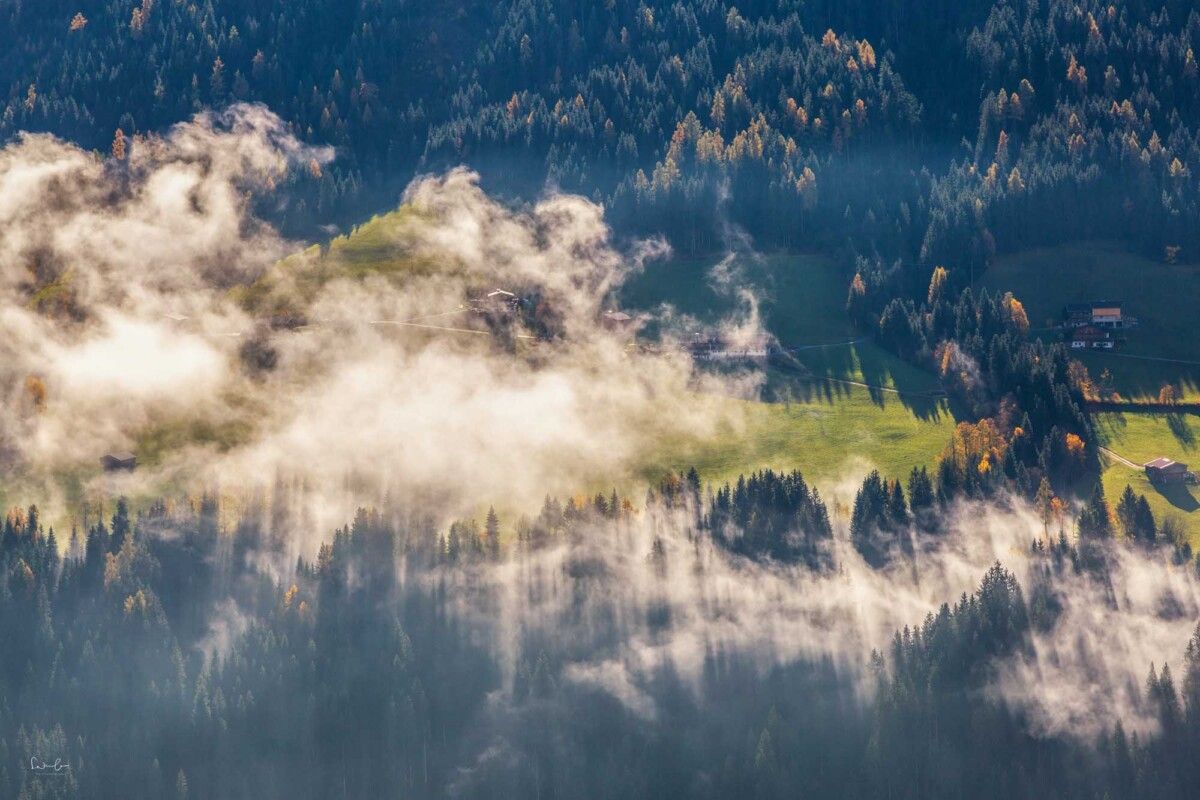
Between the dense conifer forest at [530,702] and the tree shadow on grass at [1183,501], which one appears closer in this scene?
the dense conifer forest at [530,702]

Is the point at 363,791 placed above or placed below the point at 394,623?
below

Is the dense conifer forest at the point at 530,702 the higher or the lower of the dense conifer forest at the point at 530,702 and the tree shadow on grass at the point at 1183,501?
the lower

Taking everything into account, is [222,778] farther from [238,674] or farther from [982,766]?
[982,766]

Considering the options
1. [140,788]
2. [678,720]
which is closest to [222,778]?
[140,788]

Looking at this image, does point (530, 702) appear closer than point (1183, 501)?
Yes

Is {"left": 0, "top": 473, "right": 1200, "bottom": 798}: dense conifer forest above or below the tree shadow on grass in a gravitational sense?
→ below

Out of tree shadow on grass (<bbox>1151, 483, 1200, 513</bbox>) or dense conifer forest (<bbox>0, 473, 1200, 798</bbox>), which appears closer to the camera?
dense conifer forest (<bbox>0, 473, 1200, 798</bbox>)

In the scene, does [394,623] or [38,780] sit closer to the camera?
[38,780]

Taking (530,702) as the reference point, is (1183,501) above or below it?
above

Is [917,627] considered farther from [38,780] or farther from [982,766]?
[38,780]
